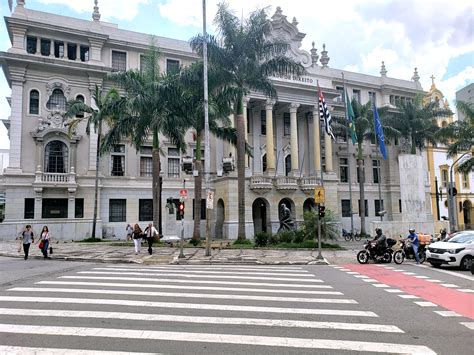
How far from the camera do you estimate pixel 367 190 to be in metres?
49.9

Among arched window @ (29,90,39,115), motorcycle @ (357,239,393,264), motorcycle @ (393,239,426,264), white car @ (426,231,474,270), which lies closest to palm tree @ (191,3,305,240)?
motorcycle @ (357,239,393,264)

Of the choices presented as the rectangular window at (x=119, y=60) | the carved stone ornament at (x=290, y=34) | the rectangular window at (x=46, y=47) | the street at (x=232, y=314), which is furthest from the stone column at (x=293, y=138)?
the street at (x=232, y=314)

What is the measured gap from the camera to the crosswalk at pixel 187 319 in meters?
5.86

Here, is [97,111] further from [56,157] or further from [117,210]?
[117,210]

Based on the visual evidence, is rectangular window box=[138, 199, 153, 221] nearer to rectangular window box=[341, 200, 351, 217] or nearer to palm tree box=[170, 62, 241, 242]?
palm tree box=[170, 62, 241, 242]

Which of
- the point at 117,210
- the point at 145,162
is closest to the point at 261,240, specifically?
the point at 117,210

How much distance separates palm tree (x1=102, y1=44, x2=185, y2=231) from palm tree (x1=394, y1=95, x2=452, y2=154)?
28.2 metres

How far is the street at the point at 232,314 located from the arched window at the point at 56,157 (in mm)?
23927

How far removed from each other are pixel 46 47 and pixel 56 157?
10.1 meters

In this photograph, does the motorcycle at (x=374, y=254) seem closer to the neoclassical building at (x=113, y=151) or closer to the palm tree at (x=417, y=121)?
the neoclassical building at (x=113, y=151)

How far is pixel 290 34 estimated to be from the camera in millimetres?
42938

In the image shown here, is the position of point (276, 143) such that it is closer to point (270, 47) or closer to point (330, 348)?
point (270, 47)

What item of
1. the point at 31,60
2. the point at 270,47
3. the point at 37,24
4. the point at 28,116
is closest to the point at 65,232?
the point at 28,116

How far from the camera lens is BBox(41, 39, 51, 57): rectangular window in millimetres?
35531
